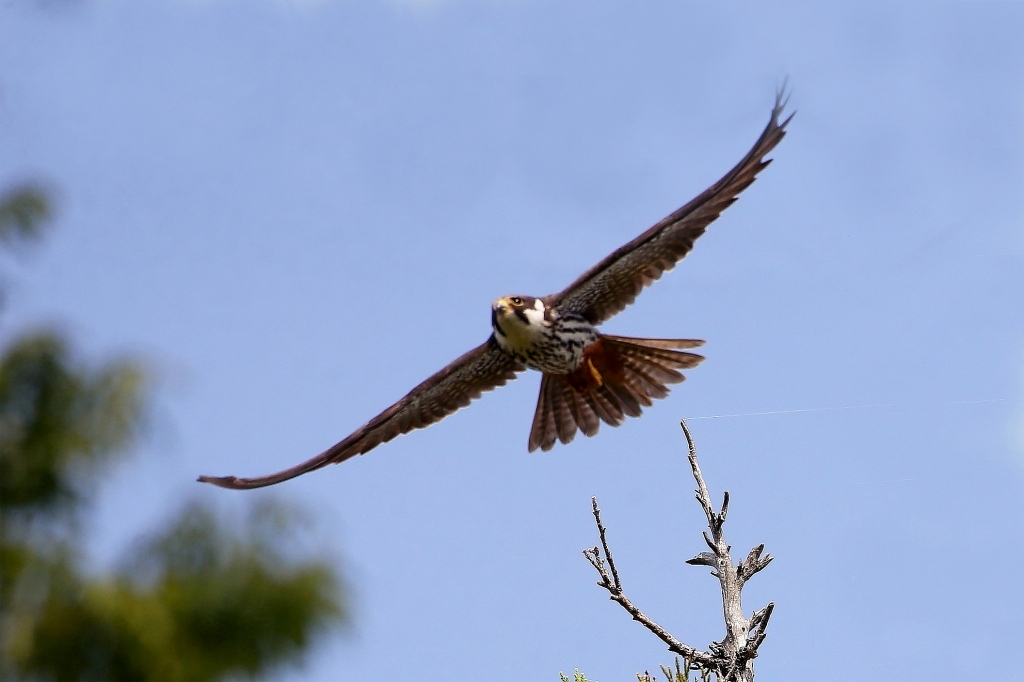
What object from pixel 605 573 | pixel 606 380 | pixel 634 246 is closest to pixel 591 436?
pixel 606 380

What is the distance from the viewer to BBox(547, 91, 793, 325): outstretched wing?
317 inches

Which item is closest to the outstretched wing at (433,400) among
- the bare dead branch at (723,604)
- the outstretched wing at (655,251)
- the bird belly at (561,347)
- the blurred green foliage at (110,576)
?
the bird belly at (561,347)

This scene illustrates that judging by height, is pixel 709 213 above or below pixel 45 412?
above

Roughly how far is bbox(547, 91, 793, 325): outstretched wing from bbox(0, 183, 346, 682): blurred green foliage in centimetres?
485

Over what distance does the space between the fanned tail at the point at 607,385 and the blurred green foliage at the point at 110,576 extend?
5.26m

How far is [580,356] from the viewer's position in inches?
336

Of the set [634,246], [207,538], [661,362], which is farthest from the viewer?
[661,362]

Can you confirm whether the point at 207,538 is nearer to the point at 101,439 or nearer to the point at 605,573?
the point at 101,439

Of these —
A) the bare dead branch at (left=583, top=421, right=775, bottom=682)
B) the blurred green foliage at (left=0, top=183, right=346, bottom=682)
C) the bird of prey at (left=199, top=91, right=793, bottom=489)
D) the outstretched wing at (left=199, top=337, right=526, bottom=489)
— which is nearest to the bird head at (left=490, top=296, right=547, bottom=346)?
the bird of prey at (left=199, top=91, right=793, bottom=489)

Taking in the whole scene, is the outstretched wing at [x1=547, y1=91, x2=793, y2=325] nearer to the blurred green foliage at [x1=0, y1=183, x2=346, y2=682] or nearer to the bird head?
the bird head

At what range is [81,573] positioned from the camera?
3305mm

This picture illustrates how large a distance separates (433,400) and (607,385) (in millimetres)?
1273

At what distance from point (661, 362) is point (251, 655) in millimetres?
5557

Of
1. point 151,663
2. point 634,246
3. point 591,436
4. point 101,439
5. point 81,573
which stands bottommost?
point 151,663
